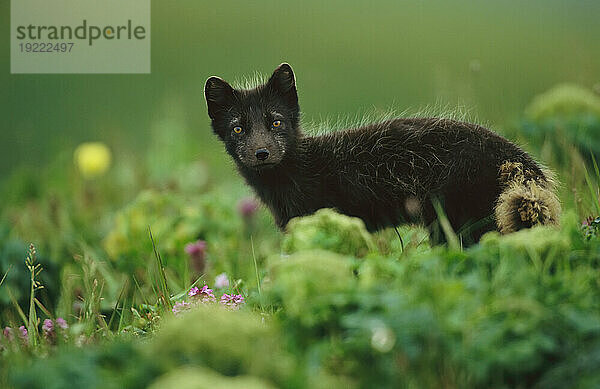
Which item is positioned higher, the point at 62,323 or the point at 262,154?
the point at 262,154

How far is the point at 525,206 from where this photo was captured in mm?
4262

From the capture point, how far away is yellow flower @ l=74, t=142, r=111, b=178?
8453 millimetres

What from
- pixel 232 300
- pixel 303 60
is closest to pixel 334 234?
pixel 232 300

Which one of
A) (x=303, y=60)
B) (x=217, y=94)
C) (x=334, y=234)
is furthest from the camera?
(x=303, y=60)

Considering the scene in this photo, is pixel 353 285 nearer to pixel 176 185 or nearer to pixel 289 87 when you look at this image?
pixel 289 87

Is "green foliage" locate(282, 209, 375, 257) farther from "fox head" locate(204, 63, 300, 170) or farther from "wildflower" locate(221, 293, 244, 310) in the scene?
"fox head" locate(204, 63, 300, 170)

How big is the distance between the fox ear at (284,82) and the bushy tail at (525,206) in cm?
171

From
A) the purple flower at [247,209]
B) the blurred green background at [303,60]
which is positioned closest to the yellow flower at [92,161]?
the blurred green background at [303,60]

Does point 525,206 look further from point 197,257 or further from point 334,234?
point 197,257

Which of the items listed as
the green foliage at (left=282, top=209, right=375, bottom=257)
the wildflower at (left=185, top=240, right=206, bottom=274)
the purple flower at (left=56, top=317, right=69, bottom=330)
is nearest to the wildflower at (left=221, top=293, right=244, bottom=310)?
the green foliage at (left=282, top=209, right=375, bottom=257)

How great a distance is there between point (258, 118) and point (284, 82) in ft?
1.19

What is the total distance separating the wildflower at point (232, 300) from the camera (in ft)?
13.3

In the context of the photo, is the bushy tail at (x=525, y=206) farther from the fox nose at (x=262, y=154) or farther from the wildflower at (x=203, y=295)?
the wildflower at (x=203, y=295)

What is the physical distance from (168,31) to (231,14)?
1007mm
